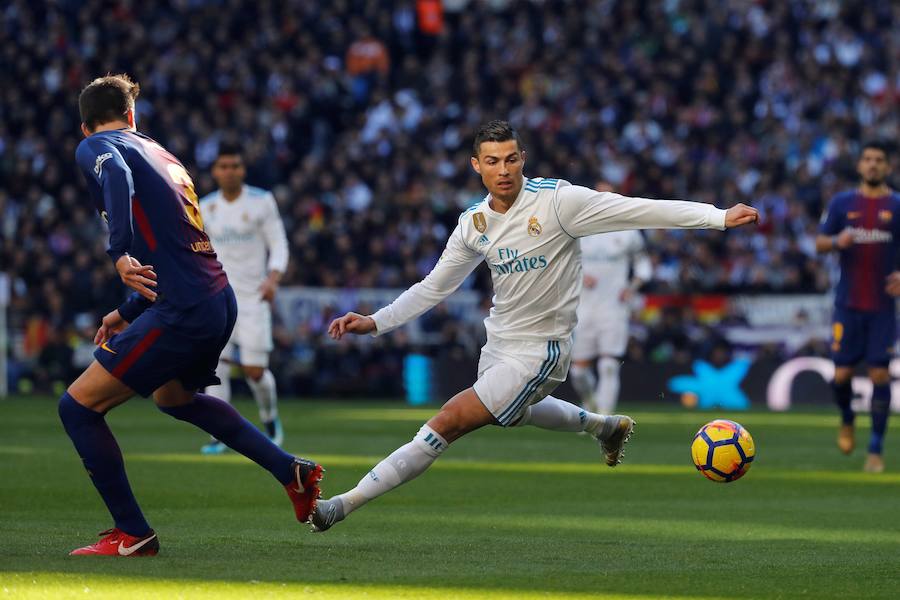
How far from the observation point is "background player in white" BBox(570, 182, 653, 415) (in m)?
16.6

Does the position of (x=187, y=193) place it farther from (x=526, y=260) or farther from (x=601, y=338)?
(x=601, y=338)

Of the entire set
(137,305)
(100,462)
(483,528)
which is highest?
(137,305)

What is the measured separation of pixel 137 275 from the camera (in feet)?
22.7

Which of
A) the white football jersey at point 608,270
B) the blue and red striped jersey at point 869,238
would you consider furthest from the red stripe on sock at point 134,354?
the white football jersey at point 608,270

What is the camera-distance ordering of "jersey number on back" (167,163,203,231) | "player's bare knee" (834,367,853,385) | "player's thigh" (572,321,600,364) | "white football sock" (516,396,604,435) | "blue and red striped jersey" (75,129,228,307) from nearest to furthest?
"blue and red striped jersey" (75,129,228,307) → "jersey number on back" (167,163,203,231) → "white football sock" (516,396,604,435) → "player's bare knee" (834,367,853,385) → "player's thigh" (572,321,600,364)

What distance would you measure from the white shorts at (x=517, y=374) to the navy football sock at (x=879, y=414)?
5.27 metres

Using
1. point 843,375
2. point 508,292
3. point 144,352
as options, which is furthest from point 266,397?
point 144,352

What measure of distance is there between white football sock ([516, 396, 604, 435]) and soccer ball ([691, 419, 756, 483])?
1.96 ft

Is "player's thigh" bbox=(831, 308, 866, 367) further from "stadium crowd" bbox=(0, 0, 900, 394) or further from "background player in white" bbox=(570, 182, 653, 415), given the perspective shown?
"stadium crowd" bbox=(0, 0, 900, 394)

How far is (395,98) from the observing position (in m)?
32.0

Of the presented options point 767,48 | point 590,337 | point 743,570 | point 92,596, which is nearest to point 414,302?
point 743,570

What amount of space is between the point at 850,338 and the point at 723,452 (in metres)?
4.52

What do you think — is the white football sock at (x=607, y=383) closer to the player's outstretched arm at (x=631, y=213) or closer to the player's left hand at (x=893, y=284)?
the player's left hand at (x=893, y=284)

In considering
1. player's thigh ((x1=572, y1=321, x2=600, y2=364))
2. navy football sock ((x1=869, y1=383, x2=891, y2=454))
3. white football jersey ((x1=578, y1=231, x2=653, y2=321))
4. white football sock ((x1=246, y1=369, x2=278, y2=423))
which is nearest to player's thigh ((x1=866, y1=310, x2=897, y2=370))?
navy football sock ((x1=869, y1=383, x2=891, y2=454))
